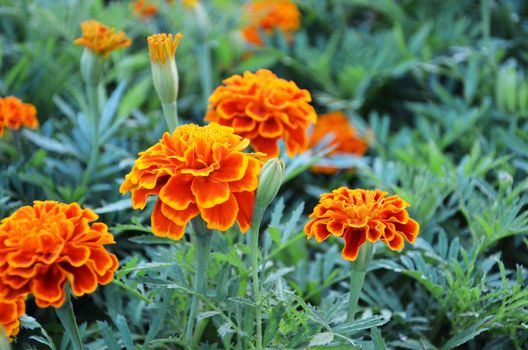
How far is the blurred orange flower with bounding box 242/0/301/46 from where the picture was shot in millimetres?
1462

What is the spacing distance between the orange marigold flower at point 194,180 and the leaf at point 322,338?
12 cm

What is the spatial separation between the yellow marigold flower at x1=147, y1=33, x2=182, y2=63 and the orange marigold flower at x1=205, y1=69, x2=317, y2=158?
7 centimetres

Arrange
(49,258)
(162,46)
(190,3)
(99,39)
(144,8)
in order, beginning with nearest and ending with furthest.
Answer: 1. (49,258)
2. (162,46)
3. (99,39)
4. (190,3)
5. (144,8)

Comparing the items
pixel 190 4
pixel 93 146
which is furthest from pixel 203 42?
pixel 93 146

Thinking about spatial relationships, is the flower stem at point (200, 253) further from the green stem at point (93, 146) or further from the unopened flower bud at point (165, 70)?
the green stem at point (93, 146)

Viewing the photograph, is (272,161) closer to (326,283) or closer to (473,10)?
(326,283)

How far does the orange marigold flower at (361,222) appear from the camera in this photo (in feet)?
2.11

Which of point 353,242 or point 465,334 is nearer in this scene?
point 353,242

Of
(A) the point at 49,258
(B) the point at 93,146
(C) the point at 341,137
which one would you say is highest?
(A) the point at 49,258

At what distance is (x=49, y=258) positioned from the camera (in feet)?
1.90

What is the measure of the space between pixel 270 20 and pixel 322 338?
965 millimetres

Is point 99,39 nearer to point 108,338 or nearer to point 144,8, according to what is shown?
point 108,338

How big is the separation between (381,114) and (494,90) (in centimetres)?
23

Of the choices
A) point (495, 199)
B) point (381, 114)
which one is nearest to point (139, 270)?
point (495, 199)
